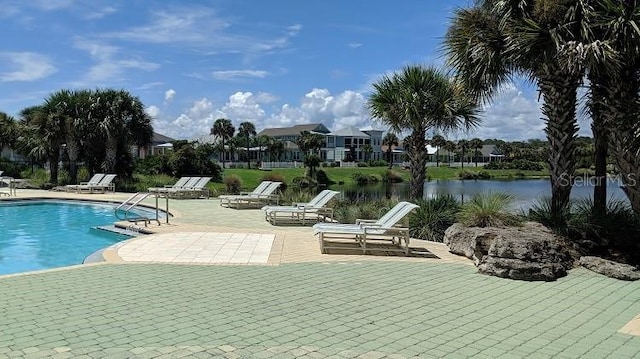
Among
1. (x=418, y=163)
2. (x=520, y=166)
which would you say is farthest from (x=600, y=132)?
(x=520, y=166)

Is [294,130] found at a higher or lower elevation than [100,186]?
higher

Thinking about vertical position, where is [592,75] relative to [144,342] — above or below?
above

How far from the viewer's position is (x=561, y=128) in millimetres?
10023

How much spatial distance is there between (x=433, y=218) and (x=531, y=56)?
3995 mm

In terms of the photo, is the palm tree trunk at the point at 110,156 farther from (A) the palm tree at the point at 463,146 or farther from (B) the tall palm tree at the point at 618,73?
(A) the palm tree at the point at 463,146

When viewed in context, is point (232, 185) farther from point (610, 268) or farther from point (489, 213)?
point (610, 268)

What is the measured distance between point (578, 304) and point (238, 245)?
19.3 feet

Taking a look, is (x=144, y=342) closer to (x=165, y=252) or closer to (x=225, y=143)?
(x=165, y=252)

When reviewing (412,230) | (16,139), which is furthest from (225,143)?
(412,230)

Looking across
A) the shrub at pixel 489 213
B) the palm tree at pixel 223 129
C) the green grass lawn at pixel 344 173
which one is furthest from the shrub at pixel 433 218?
the palm tree at pixel 223 129

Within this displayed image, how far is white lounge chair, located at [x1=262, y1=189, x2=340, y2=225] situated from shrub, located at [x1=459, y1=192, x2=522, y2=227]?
14.2 feet

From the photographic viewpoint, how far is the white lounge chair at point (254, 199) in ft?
58.7

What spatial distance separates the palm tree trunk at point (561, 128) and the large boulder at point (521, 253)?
4.88ft

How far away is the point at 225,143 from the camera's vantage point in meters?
82.2
